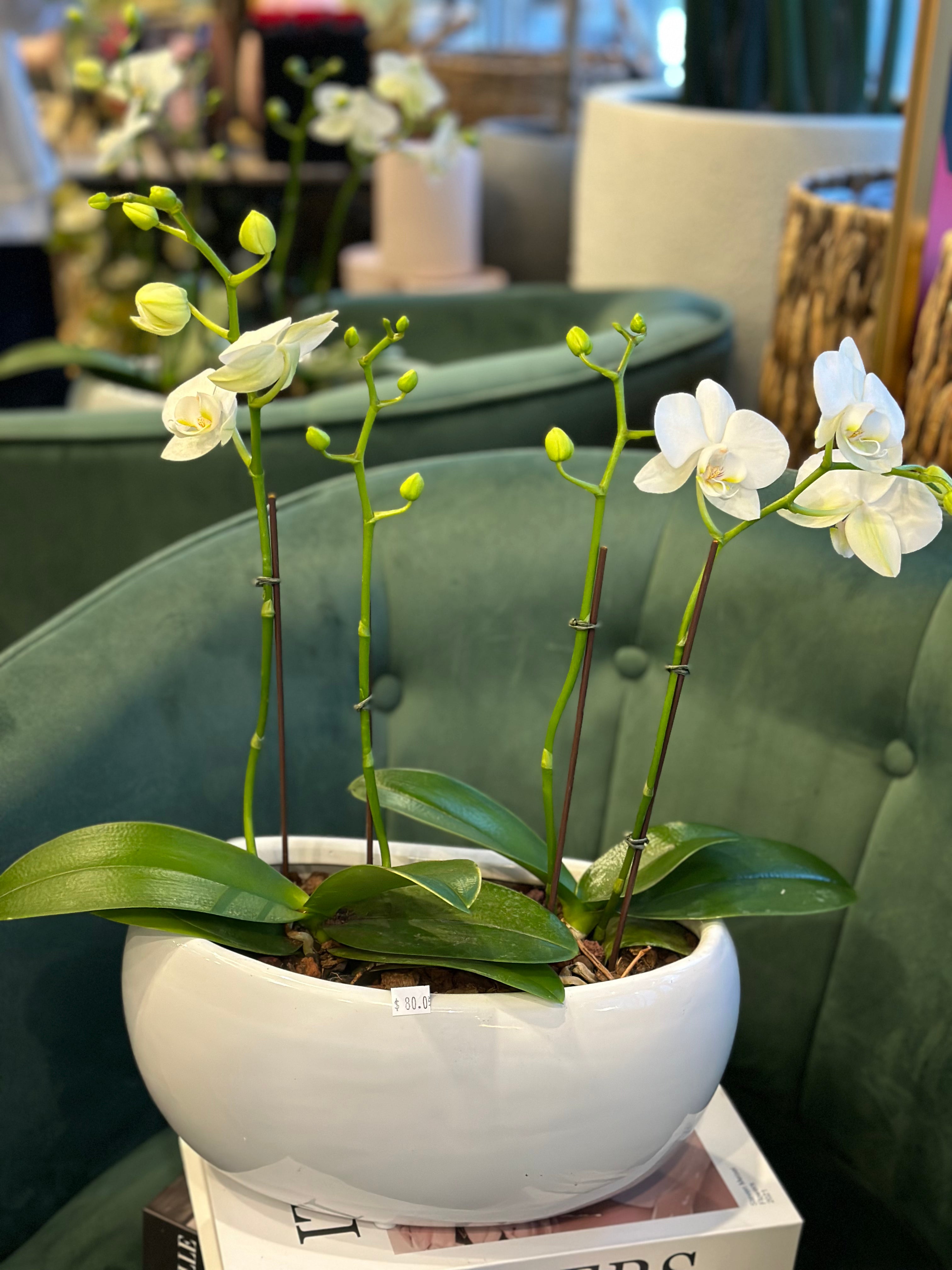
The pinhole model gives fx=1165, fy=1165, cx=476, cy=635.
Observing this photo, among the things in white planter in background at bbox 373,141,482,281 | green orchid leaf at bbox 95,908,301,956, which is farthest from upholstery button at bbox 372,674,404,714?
white planter in background at bbox 373,141,482,281

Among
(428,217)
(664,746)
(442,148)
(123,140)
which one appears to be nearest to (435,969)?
(664,746)

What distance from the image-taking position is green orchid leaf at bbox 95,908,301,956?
0.51 m

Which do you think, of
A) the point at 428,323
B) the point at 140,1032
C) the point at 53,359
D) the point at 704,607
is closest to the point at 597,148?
the point at 428,323

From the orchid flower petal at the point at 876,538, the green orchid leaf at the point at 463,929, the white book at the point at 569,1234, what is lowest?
the white book at the point at 569,1234

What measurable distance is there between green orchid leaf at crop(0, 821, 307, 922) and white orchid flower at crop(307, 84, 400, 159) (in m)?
1.04

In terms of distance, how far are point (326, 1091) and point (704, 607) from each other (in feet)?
1.24

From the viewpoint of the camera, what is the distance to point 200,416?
1.53ft

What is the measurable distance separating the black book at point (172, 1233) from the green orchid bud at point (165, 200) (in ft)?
1.62

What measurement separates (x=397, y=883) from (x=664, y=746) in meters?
0.13

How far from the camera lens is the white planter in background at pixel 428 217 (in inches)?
88.5

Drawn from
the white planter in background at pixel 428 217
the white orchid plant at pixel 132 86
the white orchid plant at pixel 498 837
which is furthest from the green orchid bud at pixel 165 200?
the white planter in background at pixel 428 217

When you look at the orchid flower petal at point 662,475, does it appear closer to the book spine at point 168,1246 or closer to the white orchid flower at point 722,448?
the white orchid flower at point 722,448

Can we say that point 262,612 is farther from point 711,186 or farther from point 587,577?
point 711,186

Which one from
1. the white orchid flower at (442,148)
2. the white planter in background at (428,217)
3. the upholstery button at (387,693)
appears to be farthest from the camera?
the white planter in background at (428,217)
